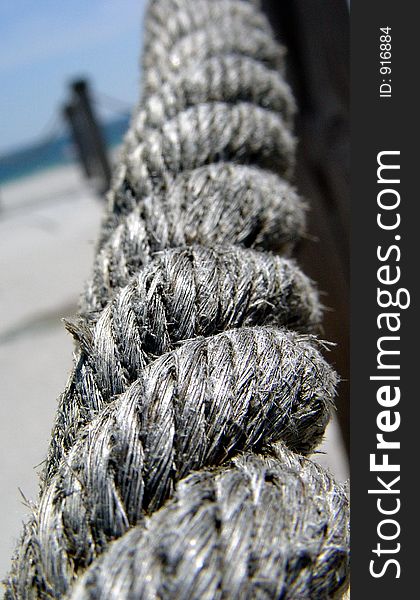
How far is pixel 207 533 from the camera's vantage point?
0.40m

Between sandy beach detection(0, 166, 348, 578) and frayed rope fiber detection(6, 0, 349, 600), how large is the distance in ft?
0.39

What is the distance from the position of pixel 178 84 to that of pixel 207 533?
2.18ft

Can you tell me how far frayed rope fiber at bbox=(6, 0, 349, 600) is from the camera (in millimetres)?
406

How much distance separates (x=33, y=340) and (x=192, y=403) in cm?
168

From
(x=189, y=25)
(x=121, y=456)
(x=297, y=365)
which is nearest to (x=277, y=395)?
(x=297, y=365)

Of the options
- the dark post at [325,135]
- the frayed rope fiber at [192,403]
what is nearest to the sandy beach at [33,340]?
the frayed rope fiber at [192,403]

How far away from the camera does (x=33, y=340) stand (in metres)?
2.10

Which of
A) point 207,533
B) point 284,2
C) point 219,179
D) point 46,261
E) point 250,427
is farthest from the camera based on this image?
point 46,261

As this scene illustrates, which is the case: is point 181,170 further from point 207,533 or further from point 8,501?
point 8,501

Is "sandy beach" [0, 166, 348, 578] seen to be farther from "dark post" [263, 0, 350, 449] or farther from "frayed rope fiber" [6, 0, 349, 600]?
"dark post" [263, 0, 350, 449]

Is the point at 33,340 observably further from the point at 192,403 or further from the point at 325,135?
the point at 192,403

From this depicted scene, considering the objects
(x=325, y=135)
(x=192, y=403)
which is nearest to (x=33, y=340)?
(x=325, y=135)

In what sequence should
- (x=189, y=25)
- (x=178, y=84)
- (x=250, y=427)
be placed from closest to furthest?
(x=250, y=427) → (x=178, y=84) → (x=189, y=25)

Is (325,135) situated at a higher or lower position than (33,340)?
higher
